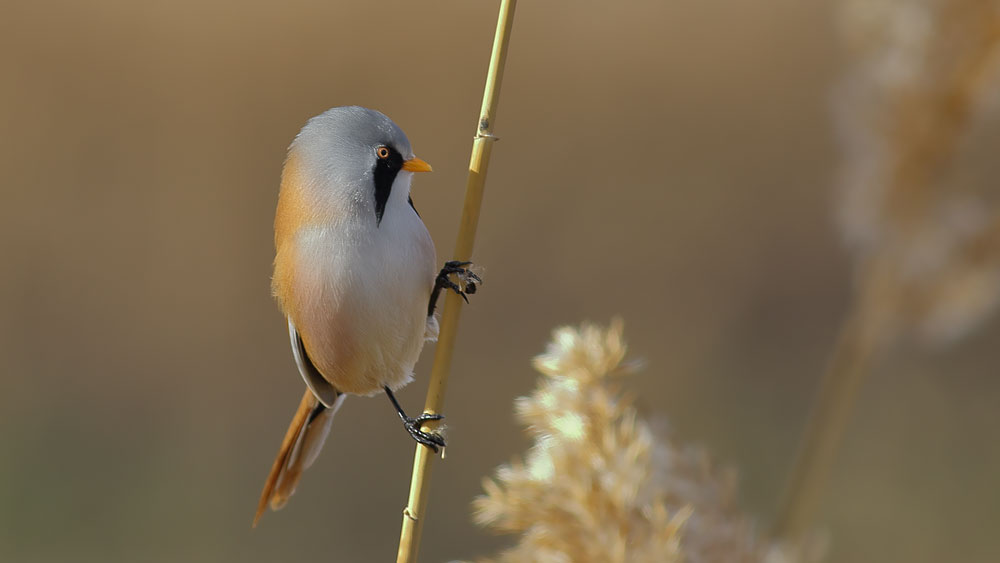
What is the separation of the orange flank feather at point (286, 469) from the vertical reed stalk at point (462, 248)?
2.19ft

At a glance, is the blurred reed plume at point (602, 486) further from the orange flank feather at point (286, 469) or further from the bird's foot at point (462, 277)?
the orange flank feather at point (286, 469)

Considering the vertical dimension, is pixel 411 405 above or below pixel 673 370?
below

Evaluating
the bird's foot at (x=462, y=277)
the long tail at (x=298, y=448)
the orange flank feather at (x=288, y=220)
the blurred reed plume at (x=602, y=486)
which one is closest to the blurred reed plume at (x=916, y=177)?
the blurred reed plume at (x=602, y=486)

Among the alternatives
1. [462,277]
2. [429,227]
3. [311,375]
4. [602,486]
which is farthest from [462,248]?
[429,227]

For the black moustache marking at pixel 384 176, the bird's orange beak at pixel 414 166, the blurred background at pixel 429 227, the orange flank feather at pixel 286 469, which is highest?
the blurred background at pixel 429 227

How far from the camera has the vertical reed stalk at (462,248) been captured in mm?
1215

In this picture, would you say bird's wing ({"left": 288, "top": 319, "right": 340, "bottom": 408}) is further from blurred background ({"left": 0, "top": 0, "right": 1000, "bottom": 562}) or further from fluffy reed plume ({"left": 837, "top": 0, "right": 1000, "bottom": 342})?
blurred background ({"left": 0, "top": 0, "right": 1000, "bottom": 562})

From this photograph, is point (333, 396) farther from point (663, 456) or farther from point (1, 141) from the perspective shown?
point (1, 141)

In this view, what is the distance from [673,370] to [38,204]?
10.7 ft

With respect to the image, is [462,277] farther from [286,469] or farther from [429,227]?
[429,227]

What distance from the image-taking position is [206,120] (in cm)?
469

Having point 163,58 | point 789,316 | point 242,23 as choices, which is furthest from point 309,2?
point 789,316

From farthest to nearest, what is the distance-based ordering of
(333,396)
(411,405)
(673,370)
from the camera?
(673,370) → (411,405) → (333,396)

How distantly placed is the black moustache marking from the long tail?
1.88 ft
